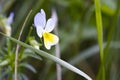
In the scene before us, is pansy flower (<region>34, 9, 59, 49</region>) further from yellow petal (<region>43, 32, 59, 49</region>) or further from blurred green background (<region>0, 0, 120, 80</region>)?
blurred green background (<region>0, 0, 120, 80</region>)

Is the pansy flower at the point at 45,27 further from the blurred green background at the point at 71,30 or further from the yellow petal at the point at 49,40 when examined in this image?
the blurred green background at the point at 71,30

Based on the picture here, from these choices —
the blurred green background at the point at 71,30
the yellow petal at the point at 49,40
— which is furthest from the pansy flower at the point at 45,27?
the blurred green background at the point at 71,30

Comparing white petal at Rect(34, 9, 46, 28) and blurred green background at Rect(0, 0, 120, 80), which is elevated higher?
blurred green background at Rect(0, 0, 120, 80)

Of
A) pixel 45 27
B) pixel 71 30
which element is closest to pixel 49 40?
pixel 45 27

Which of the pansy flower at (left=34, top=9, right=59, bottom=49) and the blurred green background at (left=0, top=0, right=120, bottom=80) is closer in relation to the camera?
the pansy flower at (left=34, top=9, right=59, bottom=49)

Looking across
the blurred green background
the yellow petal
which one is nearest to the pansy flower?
the yellow petal

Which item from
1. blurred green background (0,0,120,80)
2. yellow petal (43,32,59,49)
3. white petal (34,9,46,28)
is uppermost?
blurred green background (0,0,120,80)
